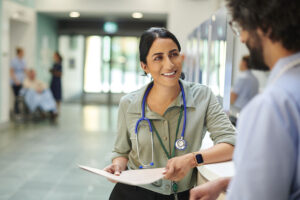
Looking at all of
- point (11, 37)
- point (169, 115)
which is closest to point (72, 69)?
point (11, 37)

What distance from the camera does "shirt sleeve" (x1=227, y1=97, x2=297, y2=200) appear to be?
2.52 ft

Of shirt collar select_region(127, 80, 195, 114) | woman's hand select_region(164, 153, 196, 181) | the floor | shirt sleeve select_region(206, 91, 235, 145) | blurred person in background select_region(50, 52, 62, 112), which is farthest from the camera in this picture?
blurred person in background select_region(50, 52, 62, 112)

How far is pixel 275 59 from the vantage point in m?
0.87

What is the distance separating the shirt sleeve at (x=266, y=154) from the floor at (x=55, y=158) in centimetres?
362

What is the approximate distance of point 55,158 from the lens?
596 centimetres

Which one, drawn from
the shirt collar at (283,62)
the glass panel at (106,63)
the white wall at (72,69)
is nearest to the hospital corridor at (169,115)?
the shirt collar at (283,62)

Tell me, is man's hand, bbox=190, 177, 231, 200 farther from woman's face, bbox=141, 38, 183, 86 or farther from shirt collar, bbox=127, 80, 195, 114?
woman's face, bbox=141, 38, 183, 86

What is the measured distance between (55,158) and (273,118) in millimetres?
5532

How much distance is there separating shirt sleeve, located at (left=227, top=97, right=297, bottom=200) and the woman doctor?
88 cm

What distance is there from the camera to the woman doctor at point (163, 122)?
5.79 feet

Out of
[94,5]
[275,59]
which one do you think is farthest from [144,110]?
[94,5]

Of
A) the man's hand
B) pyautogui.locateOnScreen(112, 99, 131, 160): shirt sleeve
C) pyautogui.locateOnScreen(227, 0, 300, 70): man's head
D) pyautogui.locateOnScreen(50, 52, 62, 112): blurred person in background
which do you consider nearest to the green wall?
pyautogui.locateOnScreen(50, 52, 62, 112): blurred person in background

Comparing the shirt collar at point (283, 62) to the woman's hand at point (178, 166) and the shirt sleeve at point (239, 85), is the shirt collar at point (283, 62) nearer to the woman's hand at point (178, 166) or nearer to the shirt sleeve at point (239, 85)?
the woman's hand at point (178, 166)

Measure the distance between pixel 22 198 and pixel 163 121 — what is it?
2947 millimetres
